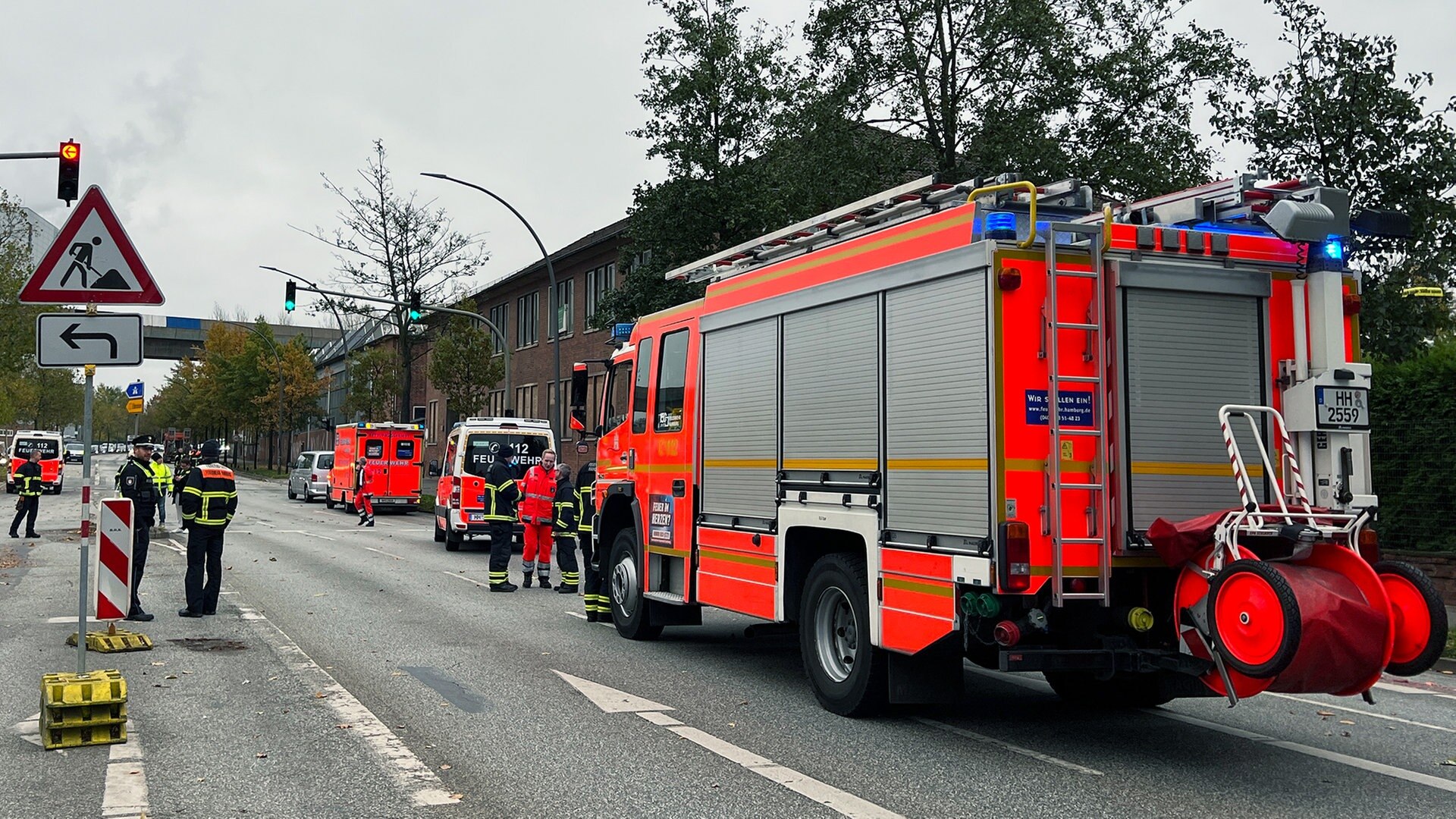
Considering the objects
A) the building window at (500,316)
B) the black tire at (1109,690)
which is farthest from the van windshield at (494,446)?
the building window at (500,316)

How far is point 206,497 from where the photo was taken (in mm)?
12133

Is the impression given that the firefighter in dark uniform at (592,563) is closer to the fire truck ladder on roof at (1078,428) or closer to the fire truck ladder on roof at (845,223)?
the fire truck ladder on roof at (845,223)

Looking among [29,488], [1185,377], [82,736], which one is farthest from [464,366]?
[1185,377]

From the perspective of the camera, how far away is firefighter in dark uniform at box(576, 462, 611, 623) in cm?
1185

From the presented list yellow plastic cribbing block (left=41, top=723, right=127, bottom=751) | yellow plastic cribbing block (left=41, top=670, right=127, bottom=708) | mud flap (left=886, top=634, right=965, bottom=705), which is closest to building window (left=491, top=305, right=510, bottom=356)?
yellow plastic cribbing block (left=41, top=670, right=127, bottom=708)

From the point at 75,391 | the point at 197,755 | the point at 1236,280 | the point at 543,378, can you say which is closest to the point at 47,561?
the point at 197,755

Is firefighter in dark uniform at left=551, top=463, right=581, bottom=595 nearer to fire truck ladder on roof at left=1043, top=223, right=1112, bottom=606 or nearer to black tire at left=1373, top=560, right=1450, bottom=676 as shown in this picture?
fire truck ladder on roof at left=1043, top=223, right=1112, bottom=606

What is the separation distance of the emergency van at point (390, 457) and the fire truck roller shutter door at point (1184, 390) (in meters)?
28.3

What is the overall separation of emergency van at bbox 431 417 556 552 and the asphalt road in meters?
10.5

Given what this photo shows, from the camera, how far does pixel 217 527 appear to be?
12.2 meters

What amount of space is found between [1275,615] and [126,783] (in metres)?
5.24

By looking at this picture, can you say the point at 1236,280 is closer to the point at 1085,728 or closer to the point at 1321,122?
the point at 1085,728

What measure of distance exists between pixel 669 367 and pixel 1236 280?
4.75 metres

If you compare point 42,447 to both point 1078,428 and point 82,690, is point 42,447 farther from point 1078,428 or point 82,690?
point 1078,428
